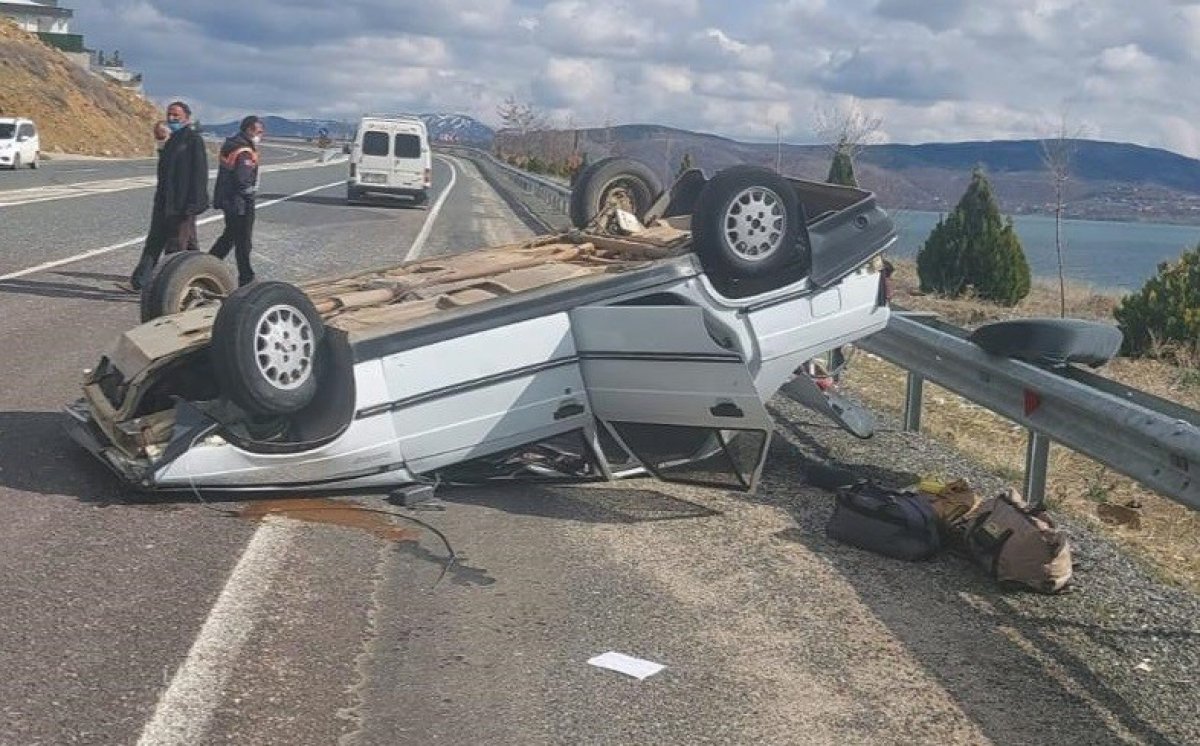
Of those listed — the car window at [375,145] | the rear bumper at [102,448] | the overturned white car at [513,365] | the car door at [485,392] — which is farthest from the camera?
the car window at [375,145]

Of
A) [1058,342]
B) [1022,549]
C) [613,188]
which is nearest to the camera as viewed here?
[1022,549]

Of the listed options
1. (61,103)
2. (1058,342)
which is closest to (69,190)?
(1058,342)

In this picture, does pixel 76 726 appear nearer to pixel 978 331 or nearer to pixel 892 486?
pixel 892 486

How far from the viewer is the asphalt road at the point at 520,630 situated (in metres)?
3.78

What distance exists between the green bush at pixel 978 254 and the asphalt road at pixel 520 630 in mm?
14338

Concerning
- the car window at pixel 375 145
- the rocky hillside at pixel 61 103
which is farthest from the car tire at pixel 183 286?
the rocky hillside at pixel 61 103

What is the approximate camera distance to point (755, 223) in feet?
21.7

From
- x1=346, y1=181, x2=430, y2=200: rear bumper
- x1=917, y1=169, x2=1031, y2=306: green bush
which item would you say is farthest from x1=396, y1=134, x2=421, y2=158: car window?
x1=917, y1=169, x2=1031, y2=306: green bush

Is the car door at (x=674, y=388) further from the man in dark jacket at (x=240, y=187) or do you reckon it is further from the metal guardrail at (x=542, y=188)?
the metal guardrail at (x=542, y=188)

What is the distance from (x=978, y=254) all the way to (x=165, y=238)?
12566 mm

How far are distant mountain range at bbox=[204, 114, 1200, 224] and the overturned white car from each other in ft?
15.4

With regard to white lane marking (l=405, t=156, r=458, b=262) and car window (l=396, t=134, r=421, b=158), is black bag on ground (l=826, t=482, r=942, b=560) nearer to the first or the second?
white lane marking (l=405, t=156, r=458, b=262)

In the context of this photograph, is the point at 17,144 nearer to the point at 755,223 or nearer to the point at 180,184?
the point at 180,184

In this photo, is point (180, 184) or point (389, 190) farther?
point (389, 190)
